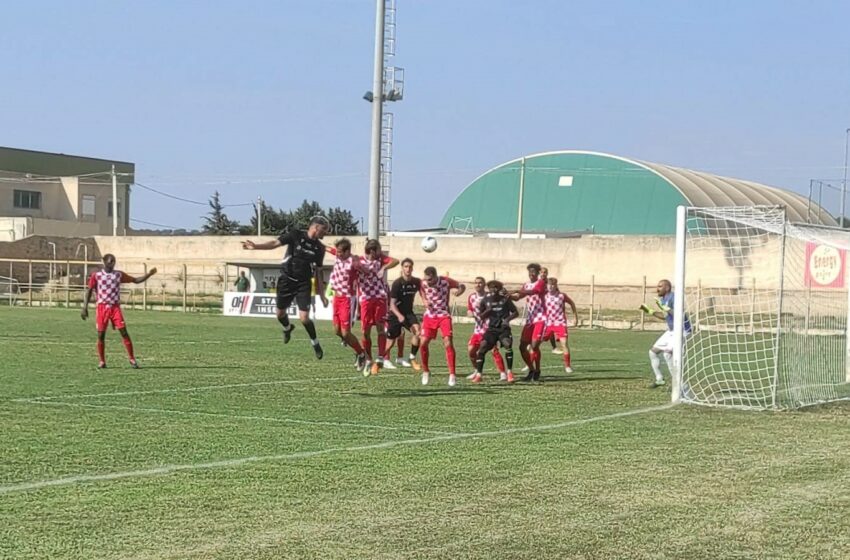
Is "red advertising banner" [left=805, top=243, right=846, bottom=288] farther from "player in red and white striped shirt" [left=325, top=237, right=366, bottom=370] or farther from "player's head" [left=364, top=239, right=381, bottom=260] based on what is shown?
"player in red and white striped shirt" [left=325, top=237, right=366, bottom=370]

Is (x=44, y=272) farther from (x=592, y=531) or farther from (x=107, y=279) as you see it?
(x=592, y=531)

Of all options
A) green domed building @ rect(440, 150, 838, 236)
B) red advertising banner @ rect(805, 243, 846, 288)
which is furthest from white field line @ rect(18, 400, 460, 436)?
green domed building @ rect(440, 150, 838, 236)

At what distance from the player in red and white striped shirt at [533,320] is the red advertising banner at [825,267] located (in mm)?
4300

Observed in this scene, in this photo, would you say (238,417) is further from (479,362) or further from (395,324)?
(395,324)

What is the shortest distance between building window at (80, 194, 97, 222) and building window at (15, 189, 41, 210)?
2.92 metres

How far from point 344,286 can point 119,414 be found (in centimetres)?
443

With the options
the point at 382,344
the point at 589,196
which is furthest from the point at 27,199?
the point at 382,344

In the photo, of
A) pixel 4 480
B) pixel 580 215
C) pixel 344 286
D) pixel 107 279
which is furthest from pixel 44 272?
pixel 4 480

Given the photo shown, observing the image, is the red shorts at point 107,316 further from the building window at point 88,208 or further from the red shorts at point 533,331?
the building window at point 88,208

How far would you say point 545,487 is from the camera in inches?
349

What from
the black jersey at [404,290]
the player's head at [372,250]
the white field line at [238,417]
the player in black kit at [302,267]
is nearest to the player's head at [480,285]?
the black jersey at [404,290]

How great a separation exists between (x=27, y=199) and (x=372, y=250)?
232 feet

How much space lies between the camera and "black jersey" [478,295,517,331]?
18.7 m

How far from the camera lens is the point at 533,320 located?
65.8 ft
